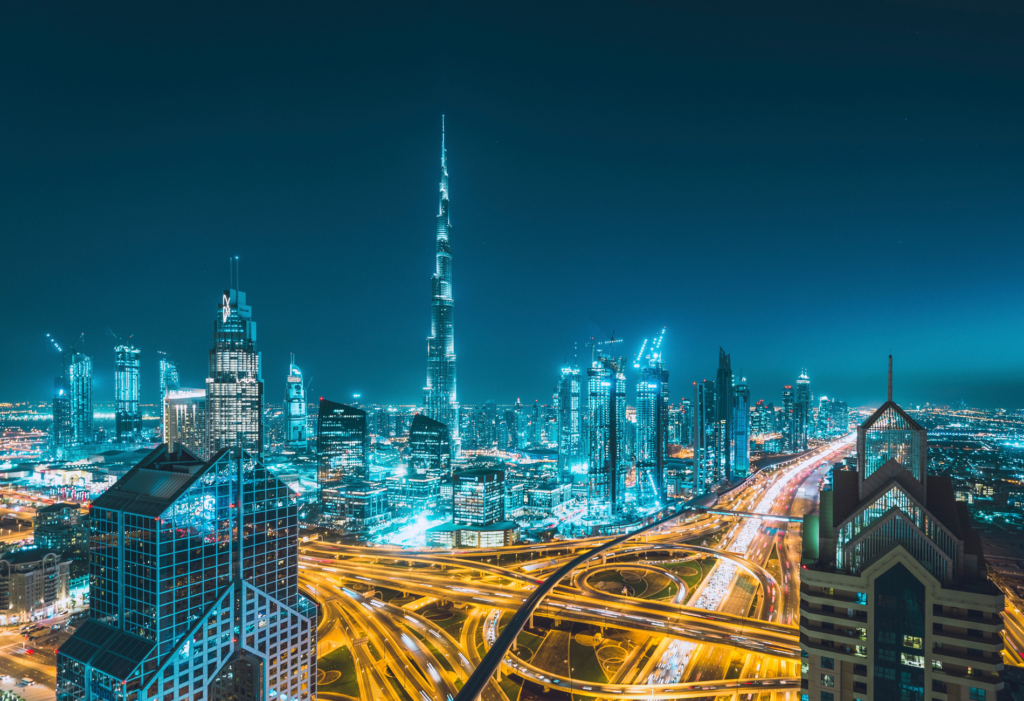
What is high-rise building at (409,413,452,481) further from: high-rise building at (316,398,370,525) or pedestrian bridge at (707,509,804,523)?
pedestrian bridge at (707,509,804,523)

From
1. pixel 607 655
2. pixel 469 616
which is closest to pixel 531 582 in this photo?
pixel 469 616

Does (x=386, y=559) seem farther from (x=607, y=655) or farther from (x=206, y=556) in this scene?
(x=206, y=556)

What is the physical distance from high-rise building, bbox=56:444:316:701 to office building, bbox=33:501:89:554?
137 ft

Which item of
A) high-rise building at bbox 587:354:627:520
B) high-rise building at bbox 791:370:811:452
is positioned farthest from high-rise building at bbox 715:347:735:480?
high-rise building at bbox 791:370:811:452

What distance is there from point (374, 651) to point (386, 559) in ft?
69.7

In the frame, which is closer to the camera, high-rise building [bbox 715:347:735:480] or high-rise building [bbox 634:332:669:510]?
high-rise building [bbox 634:332:669:510]

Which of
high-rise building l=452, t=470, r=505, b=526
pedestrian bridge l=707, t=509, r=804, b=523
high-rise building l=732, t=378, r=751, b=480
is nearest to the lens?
pedestrian bridge l=707, t=509, r=804, b=523

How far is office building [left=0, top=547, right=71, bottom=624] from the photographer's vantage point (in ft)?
135

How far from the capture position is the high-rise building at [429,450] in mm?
95375

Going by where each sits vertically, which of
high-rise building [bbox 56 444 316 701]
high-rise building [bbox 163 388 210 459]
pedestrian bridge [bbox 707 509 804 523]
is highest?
high-rise building [bbox 56 444 316 701]

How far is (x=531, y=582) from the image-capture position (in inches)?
1870

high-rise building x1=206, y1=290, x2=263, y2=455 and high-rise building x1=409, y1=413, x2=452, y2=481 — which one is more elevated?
high-rise building x1=206, y1=290, x2=263, y2=455

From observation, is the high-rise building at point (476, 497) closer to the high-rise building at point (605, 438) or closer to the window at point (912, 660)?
the high-rise building at point (605, 438)

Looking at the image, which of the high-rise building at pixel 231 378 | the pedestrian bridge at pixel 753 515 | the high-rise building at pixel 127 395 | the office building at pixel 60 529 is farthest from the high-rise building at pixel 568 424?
the high-rise building at pixel 127 395
